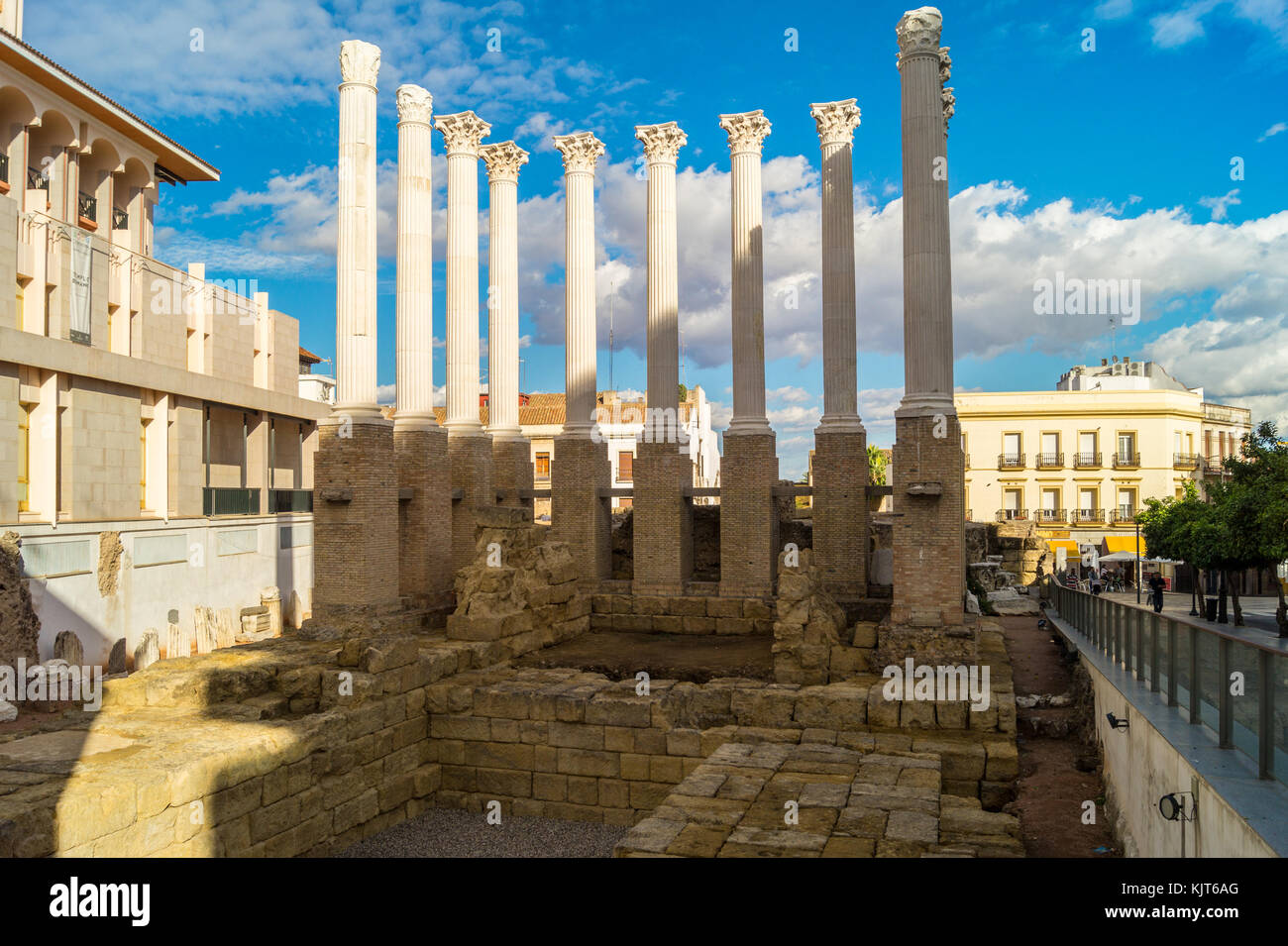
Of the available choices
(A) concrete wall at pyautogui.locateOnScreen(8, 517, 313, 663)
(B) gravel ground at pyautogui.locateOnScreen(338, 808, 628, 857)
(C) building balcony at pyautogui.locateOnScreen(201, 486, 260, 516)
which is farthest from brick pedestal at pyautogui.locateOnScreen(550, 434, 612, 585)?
(C) building balcony at pyautogui.locateOnScreen(201, 486, 260, 516)

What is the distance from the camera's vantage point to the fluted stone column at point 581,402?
880 inches

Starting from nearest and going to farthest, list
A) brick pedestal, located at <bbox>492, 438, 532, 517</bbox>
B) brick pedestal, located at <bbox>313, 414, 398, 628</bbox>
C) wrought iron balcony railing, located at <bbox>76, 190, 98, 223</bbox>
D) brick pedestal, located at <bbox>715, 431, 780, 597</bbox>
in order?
brick pedestal, located at <bbox>313, 414, 398, 628</bbox> < brick pedestal, located at <bbox>715, 431, 780, 597</bbox> < brick pedestal, located at <bbox>492, 438, 532, 517</bbox> < wrought iron balcony railing, located at <bbox>76, 190, 98, 223</bbox>

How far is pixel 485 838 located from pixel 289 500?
20.0 metres

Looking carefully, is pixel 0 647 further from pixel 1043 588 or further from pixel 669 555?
pixel 1043 588

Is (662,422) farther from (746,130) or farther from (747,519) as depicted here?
(746,130)

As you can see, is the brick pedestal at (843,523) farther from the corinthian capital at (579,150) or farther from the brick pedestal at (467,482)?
the corinthian capital at (579,150)

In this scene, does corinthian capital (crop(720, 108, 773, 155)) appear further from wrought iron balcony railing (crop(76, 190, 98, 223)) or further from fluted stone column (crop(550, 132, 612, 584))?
wrought iron balcony railing (crop(76, 190, 98, 223))

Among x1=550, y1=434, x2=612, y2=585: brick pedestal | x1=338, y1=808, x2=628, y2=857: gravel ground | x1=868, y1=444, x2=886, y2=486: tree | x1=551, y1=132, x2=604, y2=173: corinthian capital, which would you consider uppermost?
x1=551, y1=132, x2=604, y2=173: corinthian capital

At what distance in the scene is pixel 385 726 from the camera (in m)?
13.5

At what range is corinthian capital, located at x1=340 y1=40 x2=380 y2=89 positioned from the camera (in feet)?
58.5

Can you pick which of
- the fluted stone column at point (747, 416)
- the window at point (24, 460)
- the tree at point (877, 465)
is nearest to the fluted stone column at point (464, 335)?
the fluted stone column at point (747, 416)

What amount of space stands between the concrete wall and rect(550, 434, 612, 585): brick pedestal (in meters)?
9.74

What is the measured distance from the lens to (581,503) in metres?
22.4
